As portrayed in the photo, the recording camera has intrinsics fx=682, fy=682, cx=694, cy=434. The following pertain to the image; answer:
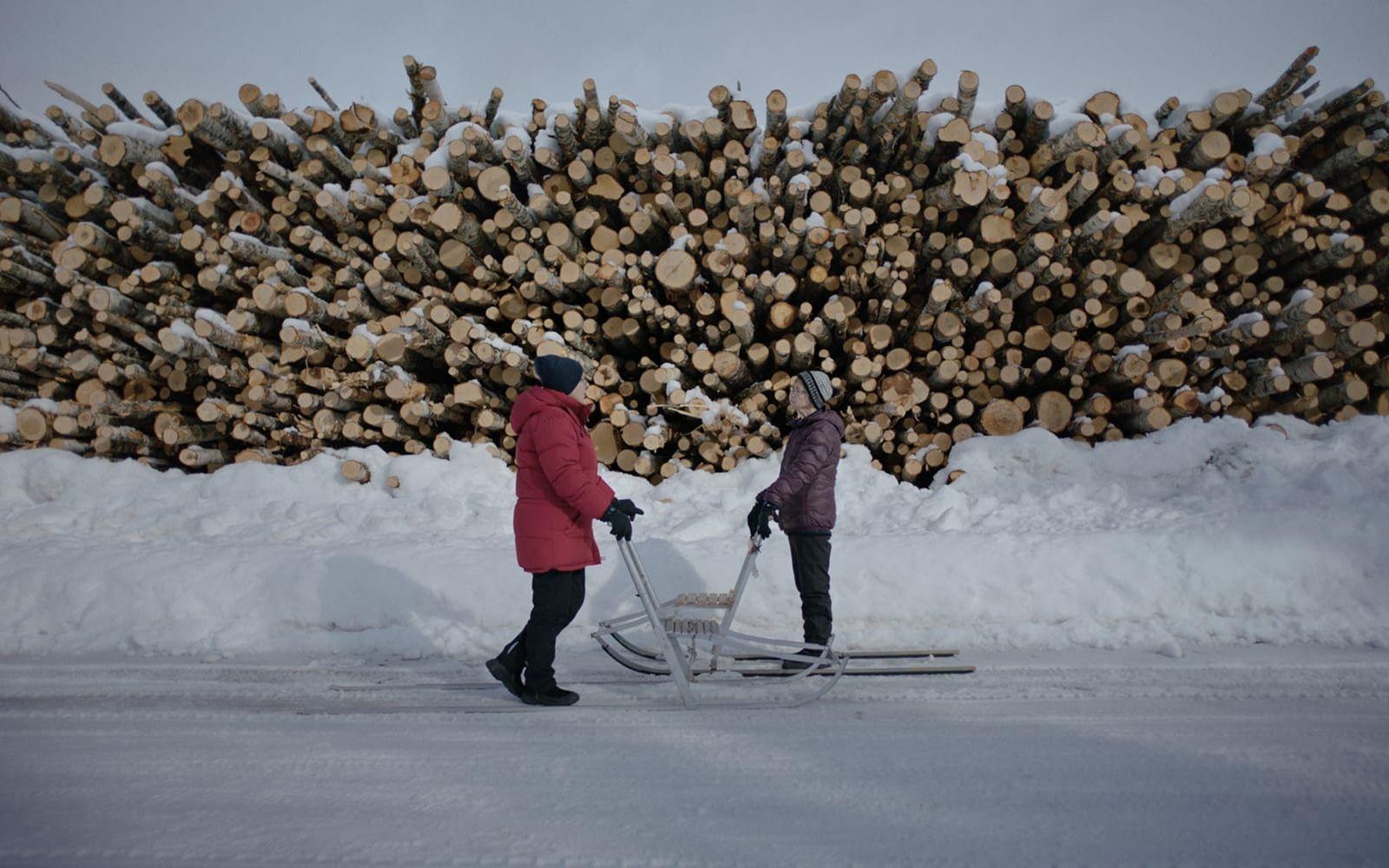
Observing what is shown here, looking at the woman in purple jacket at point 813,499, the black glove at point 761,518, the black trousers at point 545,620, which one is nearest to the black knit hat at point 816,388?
the woman in purple jacket at point 813,499

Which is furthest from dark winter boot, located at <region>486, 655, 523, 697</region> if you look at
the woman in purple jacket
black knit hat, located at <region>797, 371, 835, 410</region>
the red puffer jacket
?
black knit hat, located at <region>797, 371, 835, 410</region>

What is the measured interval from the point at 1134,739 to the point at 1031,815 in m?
0.79

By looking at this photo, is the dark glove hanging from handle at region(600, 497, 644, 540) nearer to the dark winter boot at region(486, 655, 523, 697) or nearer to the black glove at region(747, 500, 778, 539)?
the black glove at region(747, 500, 778, 539)

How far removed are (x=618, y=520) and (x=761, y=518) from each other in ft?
2.49

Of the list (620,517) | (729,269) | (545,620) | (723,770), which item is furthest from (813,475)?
(729,269)

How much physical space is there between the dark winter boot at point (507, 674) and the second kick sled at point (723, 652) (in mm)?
383

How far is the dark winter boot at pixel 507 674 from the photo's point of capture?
2959 mm

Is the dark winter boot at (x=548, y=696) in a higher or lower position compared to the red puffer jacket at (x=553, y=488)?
lower

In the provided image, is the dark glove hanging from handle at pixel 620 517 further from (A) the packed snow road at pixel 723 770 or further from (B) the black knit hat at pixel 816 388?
(B) the black knit hat at pixel 816 388

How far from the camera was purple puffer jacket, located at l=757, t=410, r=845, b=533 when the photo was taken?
341 centimetres

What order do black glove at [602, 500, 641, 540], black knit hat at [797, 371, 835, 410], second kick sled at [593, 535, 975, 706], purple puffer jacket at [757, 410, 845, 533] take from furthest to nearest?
black knit hat at [797, 371, 835, 410] → purple puffer jacket at [757, 410, 845, 533] → second kick sled at [593, 535, 975, 706] → black glove at [602, 500, 641, 540]

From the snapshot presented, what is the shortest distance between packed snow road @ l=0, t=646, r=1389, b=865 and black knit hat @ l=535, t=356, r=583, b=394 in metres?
1.37

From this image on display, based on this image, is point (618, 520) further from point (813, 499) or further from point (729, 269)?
point (729, 269)

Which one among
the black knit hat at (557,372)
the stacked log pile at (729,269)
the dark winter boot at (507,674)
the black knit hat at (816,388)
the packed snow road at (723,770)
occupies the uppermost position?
the stacked log pile at (729,269)
